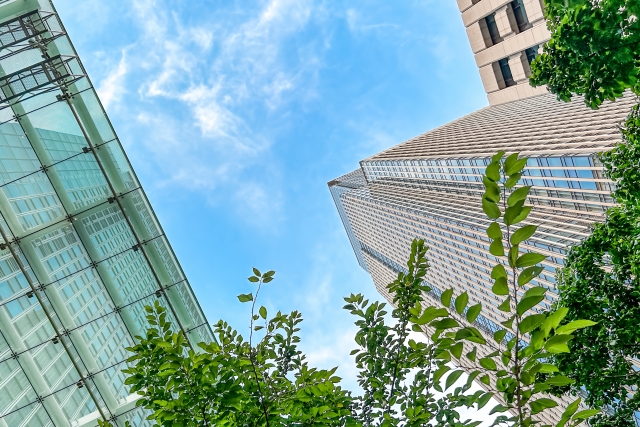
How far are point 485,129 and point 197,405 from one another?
90.2 meters

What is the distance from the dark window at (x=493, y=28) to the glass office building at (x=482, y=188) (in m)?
16.4

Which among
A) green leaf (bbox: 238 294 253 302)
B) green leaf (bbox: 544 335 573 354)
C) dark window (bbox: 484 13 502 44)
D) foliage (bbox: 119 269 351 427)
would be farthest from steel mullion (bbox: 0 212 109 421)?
dark window (bbox: 484 13 502 44)

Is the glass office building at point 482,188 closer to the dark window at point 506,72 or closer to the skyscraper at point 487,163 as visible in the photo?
the skyscraper at point 487,163

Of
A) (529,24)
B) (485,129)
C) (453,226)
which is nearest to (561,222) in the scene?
(453,226)

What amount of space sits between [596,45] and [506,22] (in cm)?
4003

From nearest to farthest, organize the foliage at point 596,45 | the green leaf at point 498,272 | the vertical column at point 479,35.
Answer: the green leaf at point 498,272
the foliage at point 596,45
the vertical column at point 479,35

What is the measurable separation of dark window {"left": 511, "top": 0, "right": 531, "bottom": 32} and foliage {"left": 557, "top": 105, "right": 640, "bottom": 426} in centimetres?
3469

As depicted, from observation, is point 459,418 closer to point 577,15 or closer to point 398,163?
point 577,15

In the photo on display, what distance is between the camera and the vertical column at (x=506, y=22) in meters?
40.5

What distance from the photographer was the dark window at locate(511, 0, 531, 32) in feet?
128

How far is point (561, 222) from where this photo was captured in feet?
185

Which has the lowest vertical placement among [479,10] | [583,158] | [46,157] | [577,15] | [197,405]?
[583,158]

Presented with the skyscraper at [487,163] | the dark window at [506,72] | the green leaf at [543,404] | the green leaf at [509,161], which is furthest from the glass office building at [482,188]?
the green leaf at [509,161]

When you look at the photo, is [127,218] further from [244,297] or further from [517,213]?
[517,213]
